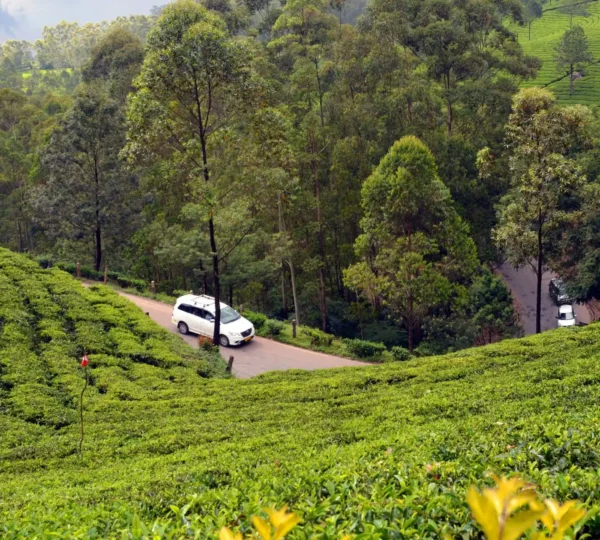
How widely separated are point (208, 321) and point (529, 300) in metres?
21.0

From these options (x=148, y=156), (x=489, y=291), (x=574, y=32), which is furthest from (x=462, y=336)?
(x=574, y=32)

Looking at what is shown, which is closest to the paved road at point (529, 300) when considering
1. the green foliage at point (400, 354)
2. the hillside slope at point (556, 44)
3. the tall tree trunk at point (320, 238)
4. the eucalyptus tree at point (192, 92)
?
the tall tree trunk at point (320, 238)

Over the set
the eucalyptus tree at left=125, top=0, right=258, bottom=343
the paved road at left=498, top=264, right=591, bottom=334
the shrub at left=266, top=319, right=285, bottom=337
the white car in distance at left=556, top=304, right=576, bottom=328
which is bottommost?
the paved road at left=498, top=264, right=591, bottom=334

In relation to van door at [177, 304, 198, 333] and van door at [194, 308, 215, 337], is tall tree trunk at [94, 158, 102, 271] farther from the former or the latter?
van door at [194, 308, 215, 337]

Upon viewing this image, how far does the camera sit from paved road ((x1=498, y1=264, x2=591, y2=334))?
31.1 meters

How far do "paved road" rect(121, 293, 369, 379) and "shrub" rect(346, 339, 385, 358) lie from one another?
432mm

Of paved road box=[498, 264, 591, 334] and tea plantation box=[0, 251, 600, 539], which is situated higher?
tea plantation box=[0, 251, 600, 539]

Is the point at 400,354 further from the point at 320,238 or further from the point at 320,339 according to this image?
the point at 320,238

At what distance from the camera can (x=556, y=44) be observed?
66.0m

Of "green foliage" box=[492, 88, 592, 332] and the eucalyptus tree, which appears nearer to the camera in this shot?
the eucalyptus tree

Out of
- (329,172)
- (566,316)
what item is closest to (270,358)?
(329,172)

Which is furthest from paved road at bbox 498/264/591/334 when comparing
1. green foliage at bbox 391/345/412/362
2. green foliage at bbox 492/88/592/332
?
green foliage at bbox 391/345/412/362

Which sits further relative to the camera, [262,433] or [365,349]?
[365,349]

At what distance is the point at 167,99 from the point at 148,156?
4.98ft
